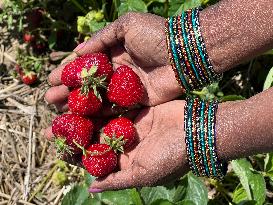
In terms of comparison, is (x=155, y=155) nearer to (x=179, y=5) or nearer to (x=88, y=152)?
(x=88, y=152)

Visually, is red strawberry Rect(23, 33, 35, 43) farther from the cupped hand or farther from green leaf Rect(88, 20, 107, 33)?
the cupped hand

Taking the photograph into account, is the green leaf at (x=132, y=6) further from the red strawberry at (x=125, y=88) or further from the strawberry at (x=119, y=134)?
the strawberry at (x=119, y=134)

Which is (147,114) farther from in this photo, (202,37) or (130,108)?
(202,37)

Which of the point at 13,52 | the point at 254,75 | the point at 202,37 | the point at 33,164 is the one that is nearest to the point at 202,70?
the point at 202,37

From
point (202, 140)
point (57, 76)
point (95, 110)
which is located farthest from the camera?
point (57, 76)

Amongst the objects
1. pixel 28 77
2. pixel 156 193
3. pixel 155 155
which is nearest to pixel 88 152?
pixel 155 155

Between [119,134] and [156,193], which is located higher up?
[119,134]

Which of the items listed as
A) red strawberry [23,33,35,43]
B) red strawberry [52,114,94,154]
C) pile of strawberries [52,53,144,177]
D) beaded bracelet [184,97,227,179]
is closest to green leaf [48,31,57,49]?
red strawberry [23,33,35,43]
